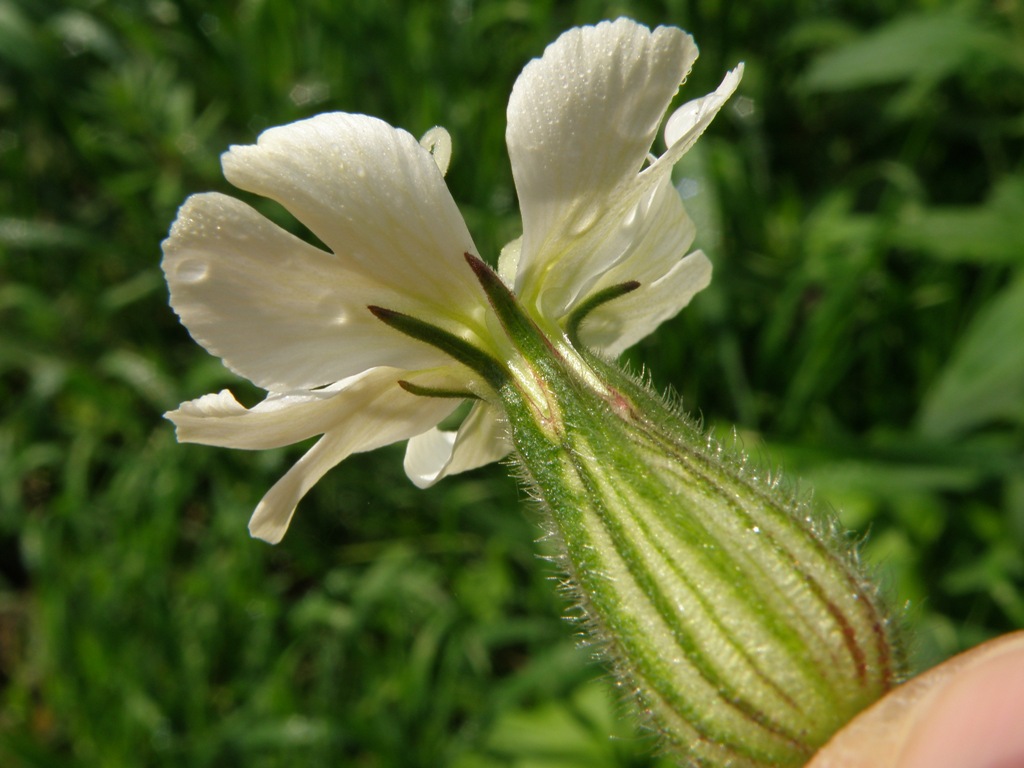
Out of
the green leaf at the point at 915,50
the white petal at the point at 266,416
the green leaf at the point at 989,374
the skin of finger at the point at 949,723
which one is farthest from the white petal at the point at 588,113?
the green leaf at the point at 915,50

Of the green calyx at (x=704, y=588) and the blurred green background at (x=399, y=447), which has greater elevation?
the green calyx at (x=704, y=588)

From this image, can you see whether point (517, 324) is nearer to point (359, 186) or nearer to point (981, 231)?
point (359, 186)

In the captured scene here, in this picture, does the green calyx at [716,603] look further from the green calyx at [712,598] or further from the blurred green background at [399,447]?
the blurred green background at [399,447]

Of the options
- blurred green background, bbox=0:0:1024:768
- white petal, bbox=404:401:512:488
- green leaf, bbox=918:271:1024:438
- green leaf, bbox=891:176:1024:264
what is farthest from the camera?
blurred green background, bbox=0:0:1024:768

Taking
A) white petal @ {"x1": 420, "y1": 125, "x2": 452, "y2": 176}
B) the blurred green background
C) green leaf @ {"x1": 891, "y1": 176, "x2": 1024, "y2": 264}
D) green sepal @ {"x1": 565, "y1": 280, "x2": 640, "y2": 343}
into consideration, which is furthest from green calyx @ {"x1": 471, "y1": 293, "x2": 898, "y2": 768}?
green leaf @ {"x1": 891, "y1": 176, "x2": 1024, "y2": 264}

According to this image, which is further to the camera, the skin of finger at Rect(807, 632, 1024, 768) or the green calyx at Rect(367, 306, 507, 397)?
the green calyx at Rect(367, 306, 507, 397)

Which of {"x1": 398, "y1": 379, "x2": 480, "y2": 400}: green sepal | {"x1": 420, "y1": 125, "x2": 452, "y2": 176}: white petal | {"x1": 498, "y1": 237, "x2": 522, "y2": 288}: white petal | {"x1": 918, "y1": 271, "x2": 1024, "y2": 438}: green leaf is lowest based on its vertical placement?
{"x1": 918, "y1": 271, "x2": 1024, "y2": 438}: green leaf

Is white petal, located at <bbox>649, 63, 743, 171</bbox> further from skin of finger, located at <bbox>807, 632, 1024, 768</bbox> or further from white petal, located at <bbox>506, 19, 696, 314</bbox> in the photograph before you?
skin of finger, located at <bbox>807, 632, 1024, 768</bbox>

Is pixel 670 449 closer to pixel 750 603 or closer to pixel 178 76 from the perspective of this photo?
pixel 750 603
